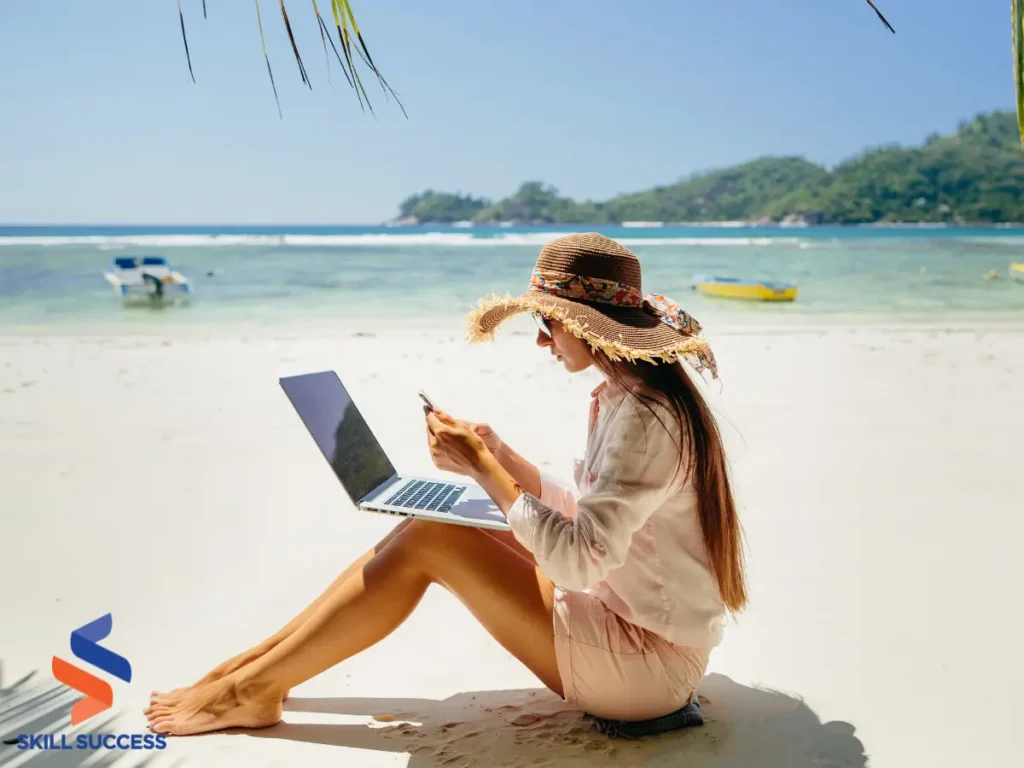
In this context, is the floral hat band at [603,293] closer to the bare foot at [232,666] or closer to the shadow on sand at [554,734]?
the shadow on sand at [554,734]

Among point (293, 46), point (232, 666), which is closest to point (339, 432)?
point (232, 666)

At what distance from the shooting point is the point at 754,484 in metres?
4.19

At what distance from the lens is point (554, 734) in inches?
78.5

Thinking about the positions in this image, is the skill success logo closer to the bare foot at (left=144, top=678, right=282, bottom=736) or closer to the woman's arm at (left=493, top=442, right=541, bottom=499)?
the bare foot at (left=144, top=678, right=282, bottom=736)

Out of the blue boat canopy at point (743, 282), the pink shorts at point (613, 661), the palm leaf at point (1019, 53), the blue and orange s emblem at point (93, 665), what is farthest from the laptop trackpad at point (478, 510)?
the blue boat canopy at point (743, 282)

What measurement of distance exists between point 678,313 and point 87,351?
781 centimetres

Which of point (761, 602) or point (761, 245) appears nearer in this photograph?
point (761, 602)

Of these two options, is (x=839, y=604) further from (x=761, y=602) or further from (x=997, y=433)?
(x=997, y=433)

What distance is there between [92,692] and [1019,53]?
99.6 inches

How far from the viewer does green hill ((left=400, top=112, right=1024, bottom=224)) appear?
60.8 metres

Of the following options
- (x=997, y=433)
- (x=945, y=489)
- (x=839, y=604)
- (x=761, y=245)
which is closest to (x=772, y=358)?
(x=997, y=433)

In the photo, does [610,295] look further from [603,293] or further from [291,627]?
[291,627]

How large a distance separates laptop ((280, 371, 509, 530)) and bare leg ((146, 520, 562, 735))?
6 centimetres

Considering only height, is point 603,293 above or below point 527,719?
above
